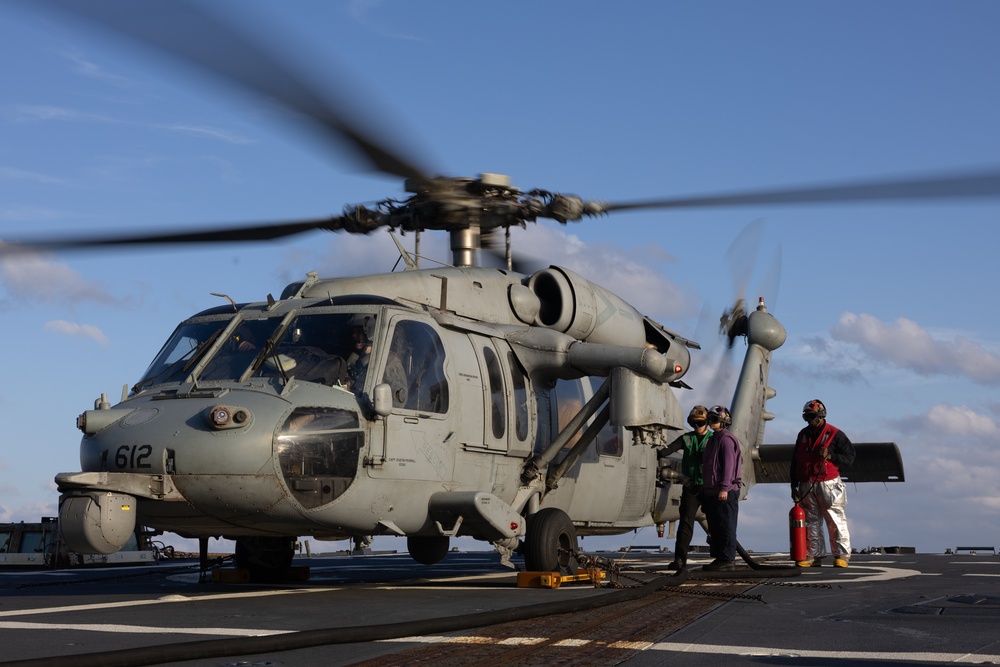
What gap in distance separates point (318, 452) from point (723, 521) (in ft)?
16.7

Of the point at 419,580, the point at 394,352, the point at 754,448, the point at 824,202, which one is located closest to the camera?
the point at 824,202

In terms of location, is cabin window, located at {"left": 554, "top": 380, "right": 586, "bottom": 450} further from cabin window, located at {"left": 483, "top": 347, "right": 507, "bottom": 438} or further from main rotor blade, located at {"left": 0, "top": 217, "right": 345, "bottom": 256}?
main rotor blade, located at {"left": 0, "top": 217, "right": 345, "bottom": 256}

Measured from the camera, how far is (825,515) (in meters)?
14.4

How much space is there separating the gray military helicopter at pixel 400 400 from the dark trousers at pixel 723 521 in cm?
92

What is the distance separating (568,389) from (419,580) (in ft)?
8.95

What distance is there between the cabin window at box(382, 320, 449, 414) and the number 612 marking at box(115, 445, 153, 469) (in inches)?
83.5

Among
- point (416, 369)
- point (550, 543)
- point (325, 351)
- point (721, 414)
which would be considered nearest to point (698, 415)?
point (721, 414)

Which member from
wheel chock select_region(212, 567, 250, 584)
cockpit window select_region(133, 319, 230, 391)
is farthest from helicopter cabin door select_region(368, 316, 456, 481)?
wheel chock select_region(212, 567, 250, 584)

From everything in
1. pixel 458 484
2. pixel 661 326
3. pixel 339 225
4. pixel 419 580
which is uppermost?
pixel 339 225

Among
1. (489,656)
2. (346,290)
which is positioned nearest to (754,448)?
(346,290)

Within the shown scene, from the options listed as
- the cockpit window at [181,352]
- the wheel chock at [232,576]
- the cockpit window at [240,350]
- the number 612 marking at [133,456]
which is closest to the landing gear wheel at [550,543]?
the wheel chock at [232,576]

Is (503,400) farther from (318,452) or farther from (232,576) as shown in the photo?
(232,576)

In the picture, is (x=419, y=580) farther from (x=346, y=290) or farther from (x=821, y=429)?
(x=821, y=429)

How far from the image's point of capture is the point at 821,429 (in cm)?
1426
